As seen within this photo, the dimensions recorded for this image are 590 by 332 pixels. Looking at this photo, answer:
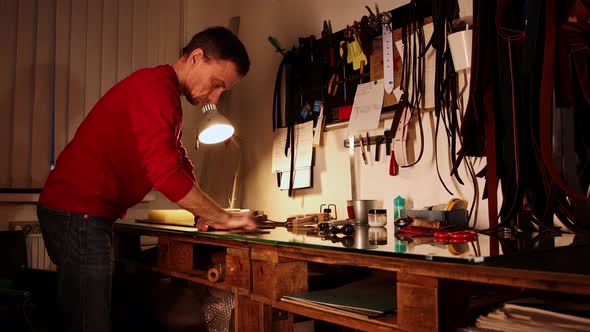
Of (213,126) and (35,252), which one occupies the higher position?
(213,126)

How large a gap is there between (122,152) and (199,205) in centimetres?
26

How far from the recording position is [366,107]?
186 centimetres

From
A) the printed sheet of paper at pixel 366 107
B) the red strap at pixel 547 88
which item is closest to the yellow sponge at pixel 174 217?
the printed sheet of paper at pixel 366 107

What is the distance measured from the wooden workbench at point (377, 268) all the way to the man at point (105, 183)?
8.8 inches

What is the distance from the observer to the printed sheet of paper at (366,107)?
5.98 feet

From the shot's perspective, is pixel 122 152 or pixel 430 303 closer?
pixel 430 303

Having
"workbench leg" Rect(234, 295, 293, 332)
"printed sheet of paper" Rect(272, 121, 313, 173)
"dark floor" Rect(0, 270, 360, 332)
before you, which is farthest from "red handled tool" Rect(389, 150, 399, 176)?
"workbench leg" Rect(234, 295, 293, 332)

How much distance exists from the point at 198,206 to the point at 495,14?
0.98m

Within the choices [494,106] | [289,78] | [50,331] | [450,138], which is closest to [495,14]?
[494,106]

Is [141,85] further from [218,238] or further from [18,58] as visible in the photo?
[18,58]

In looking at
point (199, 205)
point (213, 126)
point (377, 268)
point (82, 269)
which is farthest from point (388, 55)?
point (82, 269)

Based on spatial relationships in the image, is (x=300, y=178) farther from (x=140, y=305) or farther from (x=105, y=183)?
(x=105, y=183)

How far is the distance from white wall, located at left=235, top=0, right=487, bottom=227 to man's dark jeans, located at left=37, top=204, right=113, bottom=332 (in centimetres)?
100

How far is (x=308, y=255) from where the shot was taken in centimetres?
116
